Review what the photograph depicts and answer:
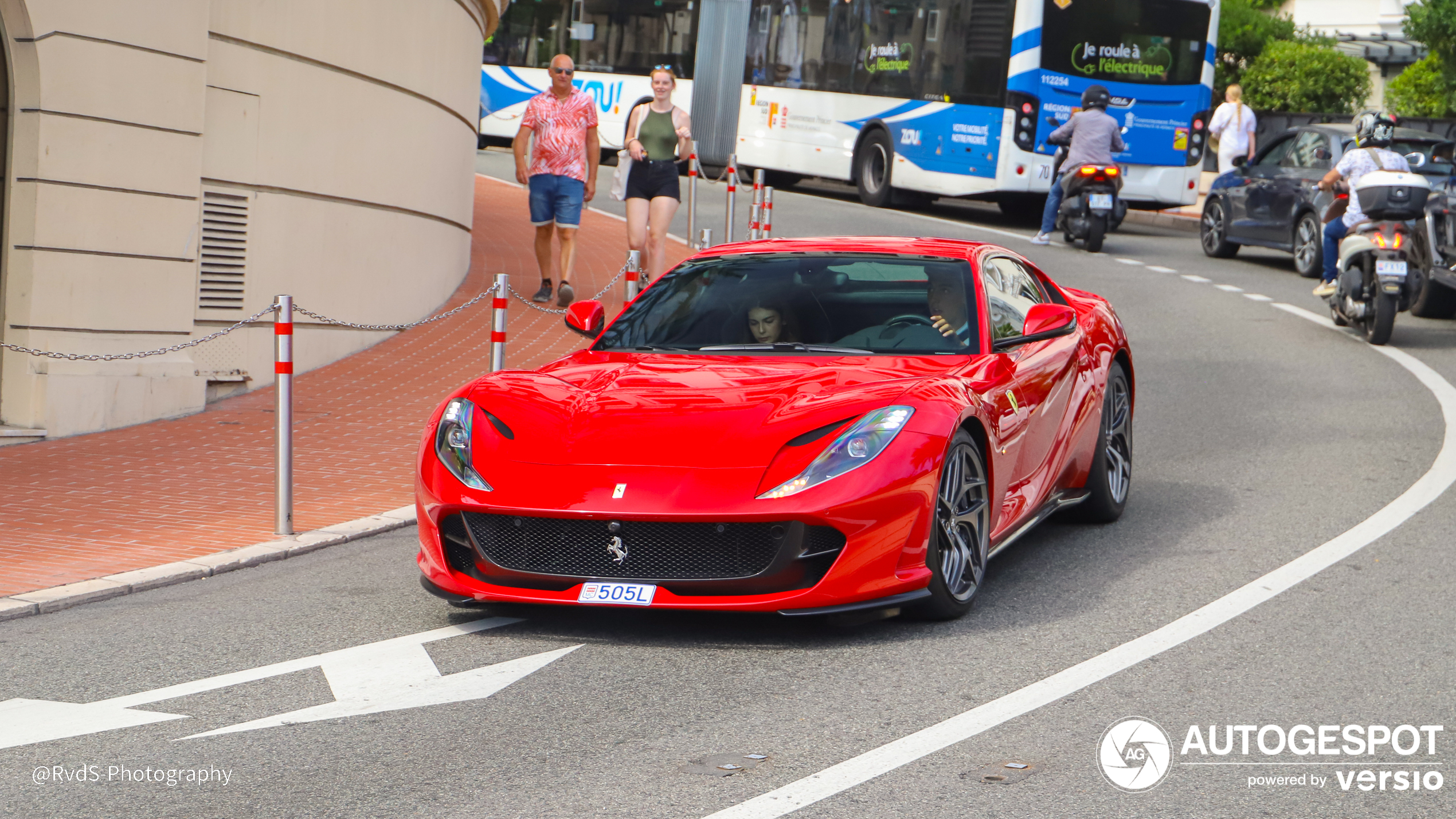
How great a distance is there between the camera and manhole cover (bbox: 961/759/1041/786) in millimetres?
4141

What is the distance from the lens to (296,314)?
11.5 m

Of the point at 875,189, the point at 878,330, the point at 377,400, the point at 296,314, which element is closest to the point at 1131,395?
the point at 878,330

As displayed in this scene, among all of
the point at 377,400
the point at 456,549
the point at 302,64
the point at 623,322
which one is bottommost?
the point at 377,400

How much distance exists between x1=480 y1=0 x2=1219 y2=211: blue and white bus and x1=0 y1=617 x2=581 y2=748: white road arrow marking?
17.8m

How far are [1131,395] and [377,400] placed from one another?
5099mm

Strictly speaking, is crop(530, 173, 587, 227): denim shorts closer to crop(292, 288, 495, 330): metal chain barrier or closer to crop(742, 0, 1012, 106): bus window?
crop(292, 288, 495, 330): metal chain barrier

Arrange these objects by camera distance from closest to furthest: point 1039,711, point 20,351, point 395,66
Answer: point 1039,711, point 20,351, point 395,66

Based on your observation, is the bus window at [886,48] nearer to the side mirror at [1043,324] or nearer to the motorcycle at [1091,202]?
the motorcycle at [1091,202]

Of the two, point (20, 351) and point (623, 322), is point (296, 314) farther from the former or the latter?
point (623, 322)

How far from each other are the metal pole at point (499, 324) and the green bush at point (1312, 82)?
37.2 meters

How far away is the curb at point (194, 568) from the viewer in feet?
20.1

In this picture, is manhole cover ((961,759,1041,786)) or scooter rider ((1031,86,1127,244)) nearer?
manhole cover ((961,759,1041,786))

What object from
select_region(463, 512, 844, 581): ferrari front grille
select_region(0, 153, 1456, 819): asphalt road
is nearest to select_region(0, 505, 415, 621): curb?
select_region(0, 153, 1456, 819): asphalt road

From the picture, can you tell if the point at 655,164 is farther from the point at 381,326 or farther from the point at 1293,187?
the point at 1293,187
